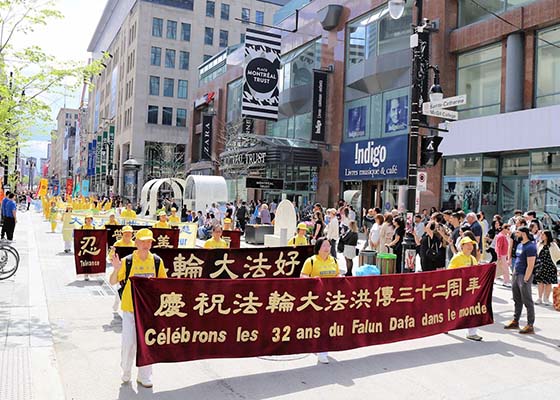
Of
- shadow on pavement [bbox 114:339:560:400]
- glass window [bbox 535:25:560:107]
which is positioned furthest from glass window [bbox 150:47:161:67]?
shadow on pavement [bbox 114:339:560:400]

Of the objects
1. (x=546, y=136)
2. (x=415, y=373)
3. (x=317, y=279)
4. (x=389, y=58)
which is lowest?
(x=415, y=373)

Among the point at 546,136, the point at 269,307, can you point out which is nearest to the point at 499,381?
the point at 269,307

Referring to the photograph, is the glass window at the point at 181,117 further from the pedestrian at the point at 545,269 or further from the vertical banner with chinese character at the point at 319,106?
the pedestrian at the point at 545,269

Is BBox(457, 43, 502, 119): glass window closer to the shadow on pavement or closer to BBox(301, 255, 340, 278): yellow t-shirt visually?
the shadow on pavement

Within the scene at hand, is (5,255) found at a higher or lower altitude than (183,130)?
lower

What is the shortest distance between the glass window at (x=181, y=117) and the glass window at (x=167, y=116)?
987 mm

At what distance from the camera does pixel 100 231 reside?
508 inches

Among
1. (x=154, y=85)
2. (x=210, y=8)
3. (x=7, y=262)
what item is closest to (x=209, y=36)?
(x=210, y=8)

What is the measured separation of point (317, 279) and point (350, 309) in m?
0.65

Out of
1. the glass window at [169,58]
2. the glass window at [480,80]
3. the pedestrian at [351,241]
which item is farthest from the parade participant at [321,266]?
the glass window at [169,58]

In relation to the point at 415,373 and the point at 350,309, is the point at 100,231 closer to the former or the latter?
the point at 350,309

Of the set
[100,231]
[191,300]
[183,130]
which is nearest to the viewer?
[191,300]

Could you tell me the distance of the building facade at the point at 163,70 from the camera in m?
71.0

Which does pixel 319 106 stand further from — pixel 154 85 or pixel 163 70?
pixel 163 70
